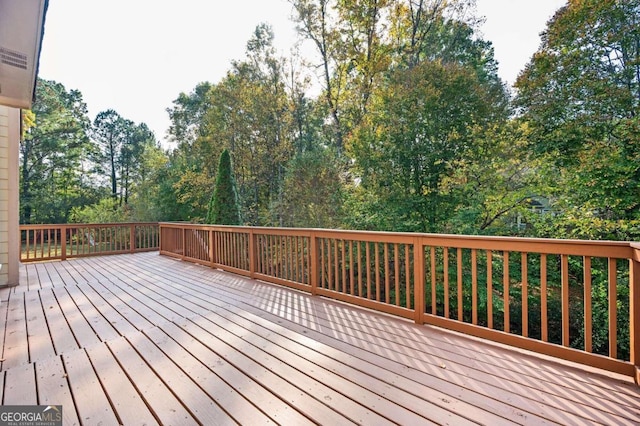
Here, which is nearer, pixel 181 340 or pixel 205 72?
pixel 181 340

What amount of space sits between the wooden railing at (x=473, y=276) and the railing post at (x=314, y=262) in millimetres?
13

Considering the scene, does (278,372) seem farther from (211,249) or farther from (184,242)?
(184,242)

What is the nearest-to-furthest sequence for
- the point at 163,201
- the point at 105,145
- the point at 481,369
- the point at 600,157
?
1. the point at 481,369
2. the point at 600,157
3. the point at 163,201
4. the point at 105,145

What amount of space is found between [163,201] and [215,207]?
730 cm

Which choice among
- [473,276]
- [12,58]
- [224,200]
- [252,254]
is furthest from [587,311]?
[224,200]

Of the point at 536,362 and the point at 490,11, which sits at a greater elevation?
the point at 490,11

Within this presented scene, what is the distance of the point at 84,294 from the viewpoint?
13.2 feet

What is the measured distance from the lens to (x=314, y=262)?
3.87 m

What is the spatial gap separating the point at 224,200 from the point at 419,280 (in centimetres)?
639

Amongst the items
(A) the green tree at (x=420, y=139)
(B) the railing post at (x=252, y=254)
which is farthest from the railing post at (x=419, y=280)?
(A) the green tree at (x=420, y=139)

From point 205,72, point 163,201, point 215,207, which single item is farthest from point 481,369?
point 205,72

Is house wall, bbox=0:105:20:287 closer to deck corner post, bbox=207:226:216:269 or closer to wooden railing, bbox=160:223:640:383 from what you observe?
wooden railing, bbox=160:223:640:383

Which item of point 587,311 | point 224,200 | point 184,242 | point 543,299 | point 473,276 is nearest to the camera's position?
point 587,311

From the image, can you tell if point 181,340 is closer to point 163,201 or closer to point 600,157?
point 600,157
